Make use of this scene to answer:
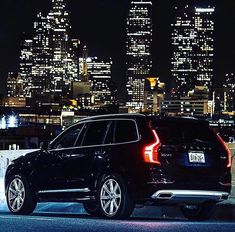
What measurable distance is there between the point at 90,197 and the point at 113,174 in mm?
686

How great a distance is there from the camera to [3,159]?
19141mm

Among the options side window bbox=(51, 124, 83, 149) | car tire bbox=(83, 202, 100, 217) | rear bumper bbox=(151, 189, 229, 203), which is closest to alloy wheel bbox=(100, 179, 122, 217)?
rear bumper bbox=(151, 189, 229, 203)

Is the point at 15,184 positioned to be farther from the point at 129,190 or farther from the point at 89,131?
the point at 129,190

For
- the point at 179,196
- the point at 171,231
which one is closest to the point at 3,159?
the point at 179,196

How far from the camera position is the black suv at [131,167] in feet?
39.6

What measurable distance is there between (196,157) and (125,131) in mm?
1155

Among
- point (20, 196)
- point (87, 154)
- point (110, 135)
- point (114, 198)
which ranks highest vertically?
point (110, 135)

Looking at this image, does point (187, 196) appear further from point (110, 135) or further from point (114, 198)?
point (110, 135)

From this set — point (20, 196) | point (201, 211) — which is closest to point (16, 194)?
point (20, 196)

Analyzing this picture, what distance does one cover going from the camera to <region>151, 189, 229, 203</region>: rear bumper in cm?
1201

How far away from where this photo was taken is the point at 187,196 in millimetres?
12211

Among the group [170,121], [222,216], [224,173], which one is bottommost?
[222,216]

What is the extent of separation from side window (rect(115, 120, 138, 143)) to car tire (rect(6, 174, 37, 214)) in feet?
6.68

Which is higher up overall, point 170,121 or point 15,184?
point 170,121
